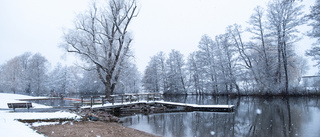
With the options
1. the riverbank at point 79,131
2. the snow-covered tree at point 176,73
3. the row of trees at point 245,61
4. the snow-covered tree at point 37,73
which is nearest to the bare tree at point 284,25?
the row of trees at point 245,61

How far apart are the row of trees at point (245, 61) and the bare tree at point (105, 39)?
1996cm

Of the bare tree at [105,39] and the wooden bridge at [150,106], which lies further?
the bare tree at [105,39]

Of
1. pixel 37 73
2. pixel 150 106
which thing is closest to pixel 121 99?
pixel 150 106

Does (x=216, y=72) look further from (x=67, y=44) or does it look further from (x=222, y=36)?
(x=67, y=44)

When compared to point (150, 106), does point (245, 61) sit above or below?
above

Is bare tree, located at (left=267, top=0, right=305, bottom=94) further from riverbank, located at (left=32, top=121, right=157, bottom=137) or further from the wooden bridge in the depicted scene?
riverbank, located at (left=32, top=121, right=157, bottom=137)

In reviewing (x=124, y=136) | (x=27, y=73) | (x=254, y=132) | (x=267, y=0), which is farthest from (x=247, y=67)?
(x=27, y=73)

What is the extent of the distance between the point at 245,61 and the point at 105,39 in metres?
24.5

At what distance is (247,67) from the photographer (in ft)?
110

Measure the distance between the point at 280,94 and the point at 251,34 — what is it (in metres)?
10.9

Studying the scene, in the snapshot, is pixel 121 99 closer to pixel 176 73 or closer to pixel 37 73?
pixel 176 73

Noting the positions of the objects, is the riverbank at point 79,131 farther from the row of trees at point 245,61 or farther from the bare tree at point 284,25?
the bare tree at point 284,25

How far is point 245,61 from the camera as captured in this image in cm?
3403

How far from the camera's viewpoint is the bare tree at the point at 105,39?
2106 cm
